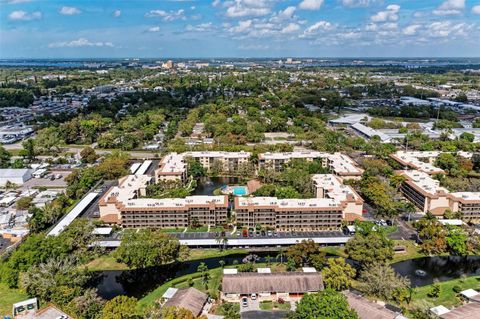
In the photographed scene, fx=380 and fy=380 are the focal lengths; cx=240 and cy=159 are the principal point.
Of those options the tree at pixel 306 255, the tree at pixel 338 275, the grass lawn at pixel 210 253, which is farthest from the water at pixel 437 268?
the grass lawn at pixel 210 253

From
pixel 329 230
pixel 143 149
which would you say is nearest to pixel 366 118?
pixel 143 149

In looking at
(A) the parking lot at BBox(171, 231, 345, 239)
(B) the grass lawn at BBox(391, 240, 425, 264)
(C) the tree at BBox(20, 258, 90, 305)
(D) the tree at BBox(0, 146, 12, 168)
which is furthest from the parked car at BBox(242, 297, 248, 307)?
(D) the tree at BBox(0, 146, 12, 168)

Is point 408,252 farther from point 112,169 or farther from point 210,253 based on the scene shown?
point 112,169

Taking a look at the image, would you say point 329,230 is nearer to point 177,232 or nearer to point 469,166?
point 177,232

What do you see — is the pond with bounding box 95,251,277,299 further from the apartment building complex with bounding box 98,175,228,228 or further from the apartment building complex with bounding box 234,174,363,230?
the apartment building complex with bounding box 98,175,228,228

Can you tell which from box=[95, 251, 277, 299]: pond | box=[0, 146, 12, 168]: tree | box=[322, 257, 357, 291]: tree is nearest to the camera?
box=[322, 257, 357, 291]: tree

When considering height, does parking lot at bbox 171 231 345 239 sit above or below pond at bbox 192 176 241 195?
below
